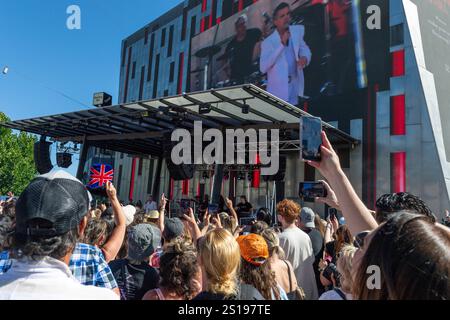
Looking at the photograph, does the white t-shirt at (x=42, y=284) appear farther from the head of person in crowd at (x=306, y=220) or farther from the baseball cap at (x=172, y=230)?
the head of person in crowd at (x=306, y=220)

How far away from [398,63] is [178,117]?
8.94 meters

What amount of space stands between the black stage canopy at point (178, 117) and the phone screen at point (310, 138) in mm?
7583

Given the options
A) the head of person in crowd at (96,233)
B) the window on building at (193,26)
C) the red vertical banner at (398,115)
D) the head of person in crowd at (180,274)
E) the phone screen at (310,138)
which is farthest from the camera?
the window on building at (193,26)

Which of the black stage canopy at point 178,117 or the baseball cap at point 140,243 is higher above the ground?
the black stage canopy at point 178,117

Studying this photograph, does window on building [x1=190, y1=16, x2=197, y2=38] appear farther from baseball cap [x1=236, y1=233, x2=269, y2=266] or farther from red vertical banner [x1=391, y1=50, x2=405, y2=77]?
baseball cap [x1=236, y1=233, x2=269, y2=266]

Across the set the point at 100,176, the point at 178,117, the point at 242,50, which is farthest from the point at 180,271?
the point at 242,50

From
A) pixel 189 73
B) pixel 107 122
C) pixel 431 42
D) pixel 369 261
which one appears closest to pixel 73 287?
Result: pixel 369 261

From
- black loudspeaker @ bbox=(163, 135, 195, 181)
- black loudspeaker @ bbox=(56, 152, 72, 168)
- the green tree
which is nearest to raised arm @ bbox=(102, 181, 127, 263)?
black loudspeaker @ bbox=(163, 135, 195, 181)

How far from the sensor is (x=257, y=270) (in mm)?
2367

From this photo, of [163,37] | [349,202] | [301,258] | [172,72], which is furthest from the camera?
[163,37]

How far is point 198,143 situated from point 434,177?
29.1 ft

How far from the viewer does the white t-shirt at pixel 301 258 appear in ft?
12.2

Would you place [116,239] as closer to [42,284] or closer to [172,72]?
[42,284]

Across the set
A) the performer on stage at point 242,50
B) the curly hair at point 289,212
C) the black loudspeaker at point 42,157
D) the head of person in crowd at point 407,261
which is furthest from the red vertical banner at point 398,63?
the black loudspeaker at point 42,157
